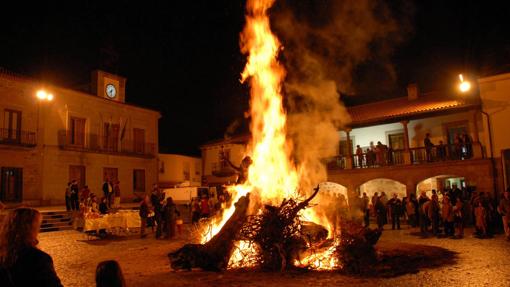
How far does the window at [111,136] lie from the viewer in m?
30.9

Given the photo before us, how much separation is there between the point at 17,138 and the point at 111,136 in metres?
7.65

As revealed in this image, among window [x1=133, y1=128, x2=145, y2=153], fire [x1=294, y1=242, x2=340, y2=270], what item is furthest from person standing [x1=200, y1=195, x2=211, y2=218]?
window [x1=133, y1=128, x2=145, y2=153]

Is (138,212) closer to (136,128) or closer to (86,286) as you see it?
(86,286)

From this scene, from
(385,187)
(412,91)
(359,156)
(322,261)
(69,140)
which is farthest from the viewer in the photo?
(69,140)

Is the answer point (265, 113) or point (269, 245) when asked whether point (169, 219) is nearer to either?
point (265, 113)

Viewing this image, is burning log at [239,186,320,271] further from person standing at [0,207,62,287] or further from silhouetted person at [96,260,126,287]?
person standing at [0,207,62,287]

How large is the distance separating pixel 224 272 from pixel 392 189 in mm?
18468

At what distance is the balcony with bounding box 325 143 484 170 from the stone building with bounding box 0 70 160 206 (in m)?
16.6

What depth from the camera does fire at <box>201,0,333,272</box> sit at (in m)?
11.9

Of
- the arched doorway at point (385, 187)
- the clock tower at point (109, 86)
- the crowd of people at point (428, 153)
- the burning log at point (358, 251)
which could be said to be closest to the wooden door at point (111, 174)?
the clock tower at point (109, 86)

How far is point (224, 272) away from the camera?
8523 millimetres

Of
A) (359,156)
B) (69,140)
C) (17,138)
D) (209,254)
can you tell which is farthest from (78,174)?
(209,254)

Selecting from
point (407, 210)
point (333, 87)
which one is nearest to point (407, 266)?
point (407, 210)

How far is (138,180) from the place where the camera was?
33.4m
